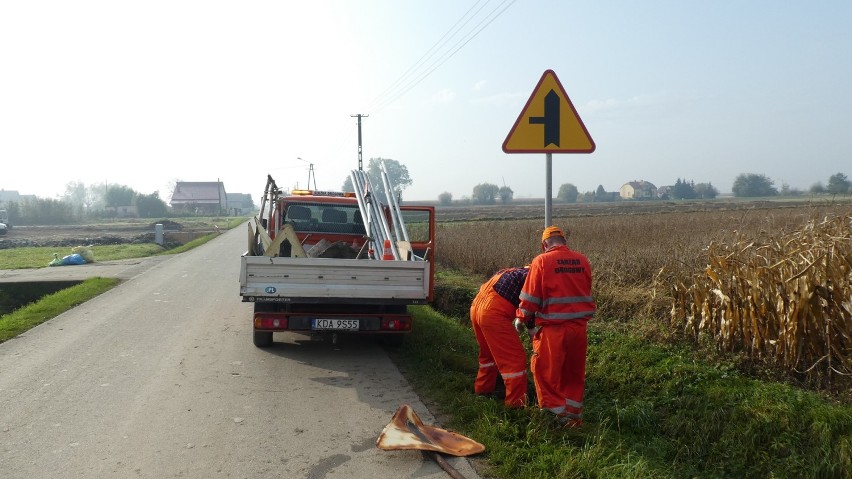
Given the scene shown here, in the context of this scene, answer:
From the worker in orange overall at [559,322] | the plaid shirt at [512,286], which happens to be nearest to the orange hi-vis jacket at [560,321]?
the worker in orange overall at [559,322]

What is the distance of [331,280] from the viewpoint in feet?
25.3

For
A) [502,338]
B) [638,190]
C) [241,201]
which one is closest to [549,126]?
[502,338]

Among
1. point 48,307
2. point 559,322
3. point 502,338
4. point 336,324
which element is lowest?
point 48,307

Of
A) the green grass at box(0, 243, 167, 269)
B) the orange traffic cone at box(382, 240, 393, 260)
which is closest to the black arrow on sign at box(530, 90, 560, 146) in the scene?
the orange traffic cone at box(382, 240, 393, 260)

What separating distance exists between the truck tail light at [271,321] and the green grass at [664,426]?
2.15 m

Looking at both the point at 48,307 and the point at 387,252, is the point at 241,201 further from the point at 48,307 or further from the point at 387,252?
the point at 387,252

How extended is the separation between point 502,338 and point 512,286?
47 cm

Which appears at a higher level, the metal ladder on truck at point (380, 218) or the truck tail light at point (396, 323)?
the metal ladder on truck at point (380, 218)

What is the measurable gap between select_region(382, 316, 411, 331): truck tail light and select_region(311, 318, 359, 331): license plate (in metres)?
0.34

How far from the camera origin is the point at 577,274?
5.38m

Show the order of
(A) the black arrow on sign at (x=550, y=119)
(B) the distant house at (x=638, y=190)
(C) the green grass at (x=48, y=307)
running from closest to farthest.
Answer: (A) the black arrow on sign at (x=550, y=119)
(C) the green grass at (x=48, y=307)
(B) the distant house at (x=638, y=190)

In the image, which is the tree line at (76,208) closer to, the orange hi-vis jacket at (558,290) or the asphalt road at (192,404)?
the asphalt road at (192,404)

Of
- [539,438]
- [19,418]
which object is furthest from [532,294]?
[19,418]

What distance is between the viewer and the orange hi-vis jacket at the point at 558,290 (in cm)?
530
